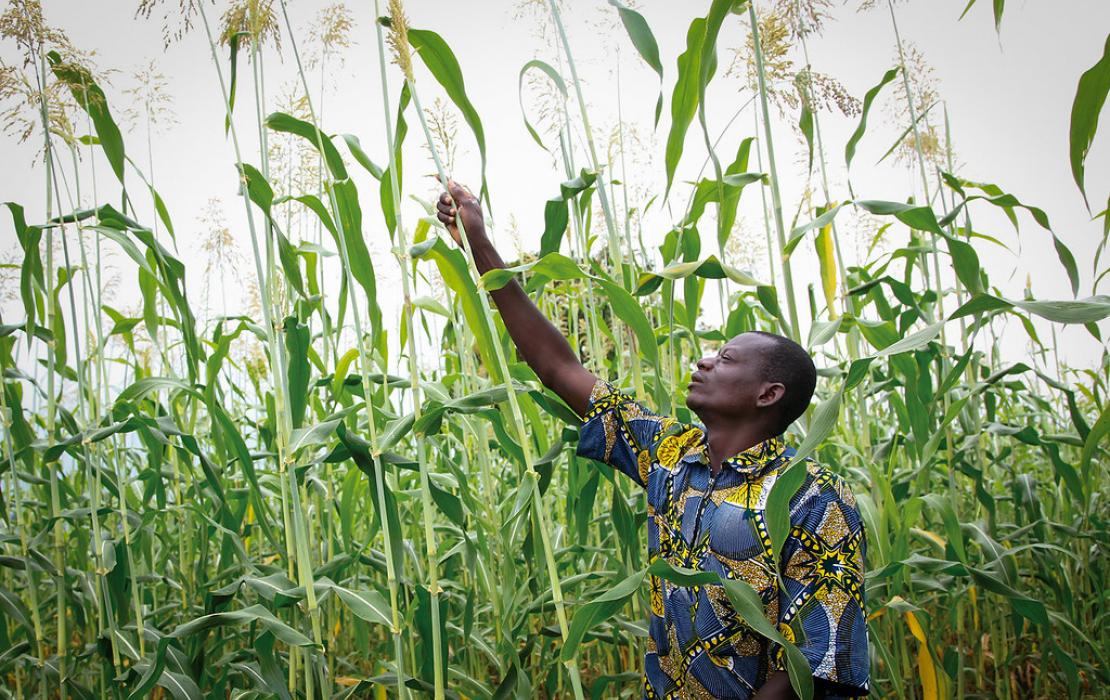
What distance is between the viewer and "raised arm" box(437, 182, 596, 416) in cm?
189

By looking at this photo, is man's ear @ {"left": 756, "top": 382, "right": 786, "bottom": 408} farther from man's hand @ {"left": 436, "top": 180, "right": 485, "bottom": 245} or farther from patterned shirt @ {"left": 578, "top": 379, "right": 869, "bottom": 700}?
man's hand @ {"left": 436, "top": 180, "right": 485, "bottom": 245}

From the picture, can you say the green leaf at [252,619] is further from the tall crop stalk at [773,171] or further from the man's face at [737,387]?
the tall crop stalk at [773,171]

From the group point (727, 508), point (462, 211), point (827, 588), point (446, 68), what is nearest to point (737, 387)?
point (727, 508)

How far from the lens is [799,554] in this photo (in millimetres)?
1609

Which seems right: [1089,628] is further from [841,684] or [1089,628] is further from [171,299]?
[171,299]

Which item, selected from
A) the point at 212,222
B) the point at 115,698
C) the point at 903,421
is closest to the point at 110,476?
the point at 115,698

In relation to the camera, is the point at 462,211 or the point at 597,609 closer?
the point at 597,609

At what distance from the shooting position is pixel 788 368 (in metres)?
1.74

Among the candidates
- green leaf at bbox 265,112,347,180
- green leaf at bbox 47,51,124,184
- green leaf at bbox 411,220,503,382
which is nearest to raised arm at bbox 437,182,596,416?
green leaf at bbox 411,220,503,382

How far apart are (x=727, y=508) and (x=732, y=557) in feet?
0.33

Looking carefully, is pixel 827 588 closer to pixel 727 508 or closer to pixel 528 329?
pixel 727 508

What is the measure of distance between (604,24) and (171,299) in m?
1.70

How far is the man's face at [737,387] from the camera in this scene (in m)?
1.75

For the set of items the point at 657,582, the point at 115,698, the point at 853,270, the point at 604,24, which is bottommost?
the point at 115,698
